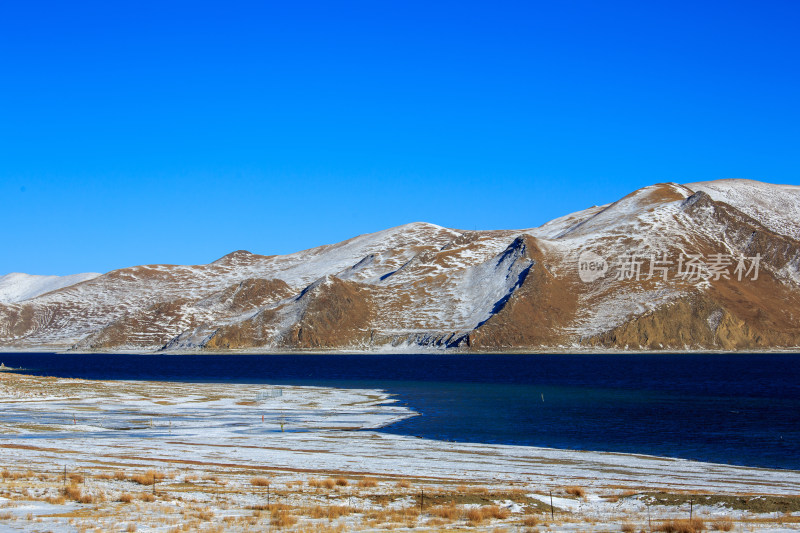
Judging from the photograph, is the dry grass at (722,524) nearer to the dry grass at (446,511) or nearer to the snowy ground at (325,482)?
the snowy ground at (325,482)

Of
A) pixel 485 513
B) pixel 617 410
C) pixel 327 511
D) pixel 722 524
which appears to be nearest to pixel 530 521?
pixel 485 513

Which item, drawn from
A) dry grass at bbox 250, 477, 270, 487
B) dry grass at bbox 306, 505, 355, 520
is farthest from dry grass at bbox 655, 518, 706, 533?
dry grass at bbox 250, 477, 270, 487

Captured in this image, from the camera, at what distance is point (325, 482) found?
30.8 metres

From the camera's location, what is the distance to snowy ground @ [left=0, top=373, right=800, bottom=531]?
2358cm

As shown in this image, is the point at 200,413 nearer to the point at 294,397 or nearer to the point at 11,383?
the point at 294,397

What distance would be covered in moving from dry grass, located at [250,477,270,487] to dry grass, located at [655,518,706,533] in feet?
49.2

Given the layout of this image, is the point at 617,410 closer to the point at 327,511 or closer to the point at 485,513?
the point at 485,513

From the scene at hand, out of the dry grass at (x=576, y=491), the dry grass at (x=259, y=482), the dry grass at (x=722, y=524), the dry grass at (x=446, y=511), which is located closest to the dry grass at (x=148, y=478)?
the dry grass at (x=259, y=482)

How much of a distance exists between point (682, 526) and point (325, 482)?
1430 centimetres

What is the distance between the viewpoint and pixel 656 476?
36406 mm

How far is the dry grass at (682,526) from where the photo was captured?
21.5 m

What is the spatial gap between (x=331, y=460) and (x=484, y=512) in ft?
53.4

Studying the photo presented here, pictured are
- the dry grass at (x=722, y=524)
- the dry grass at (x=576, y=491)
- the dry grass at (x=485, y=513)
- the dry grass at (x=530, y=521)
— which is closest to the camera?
the dry grass at (x=722, y=524)

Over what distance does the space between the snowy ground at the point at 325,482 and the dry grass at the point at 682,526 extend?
342 mm
